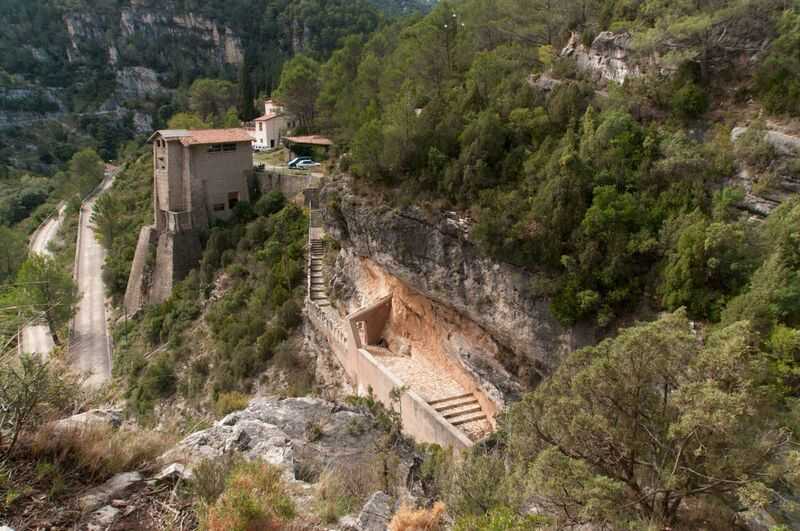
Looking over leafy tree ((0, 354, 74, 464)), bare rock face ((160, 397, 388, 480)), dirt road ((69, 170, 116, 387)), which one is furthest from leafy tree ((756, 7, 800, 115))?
dirt road ((69, 170, 116, 387))

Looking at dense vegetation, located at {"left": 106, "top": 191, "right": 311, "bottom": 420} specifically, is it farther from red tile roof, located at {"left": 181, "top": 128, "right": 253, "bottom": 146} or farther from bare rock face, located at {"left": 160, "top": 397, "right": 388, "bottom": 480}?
bare rock face, located at {"left": 160, "top": 397, "right": 388, "bottom": 480}

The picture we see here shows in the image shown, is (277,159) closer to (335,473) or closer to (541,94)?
(541,94)

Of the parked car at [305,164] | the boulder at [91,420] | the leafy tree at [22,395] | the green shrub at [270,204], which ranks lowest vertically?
the green shrub at [270,204]

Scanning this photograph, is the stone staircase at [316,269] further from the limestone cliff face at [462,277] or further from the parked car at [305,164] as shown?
the parked car at [305,164]

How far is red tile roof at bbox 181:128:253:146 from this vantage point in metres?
31.4

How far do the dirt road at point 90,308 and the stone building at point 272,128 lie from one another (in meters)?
16.0

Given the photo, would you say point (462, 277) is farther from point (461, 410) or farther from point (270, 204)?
point (270, 204)

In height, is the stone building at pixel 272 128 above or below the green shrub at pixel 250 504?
above

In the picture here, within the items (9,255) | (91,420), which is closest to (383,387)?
(91,420)

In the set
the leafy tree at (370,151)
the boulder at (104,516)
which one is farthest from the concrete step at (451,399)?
the boulder at (104,516)

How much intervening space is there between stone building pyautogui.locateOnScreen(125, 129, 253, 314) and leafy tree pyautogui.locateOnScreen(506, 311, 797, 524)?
29364 millimetres

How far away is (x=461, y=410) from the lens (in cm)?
1633

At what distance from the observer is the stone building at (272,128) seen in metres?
45.2

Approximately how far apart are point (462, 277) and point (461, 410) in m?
4.08
